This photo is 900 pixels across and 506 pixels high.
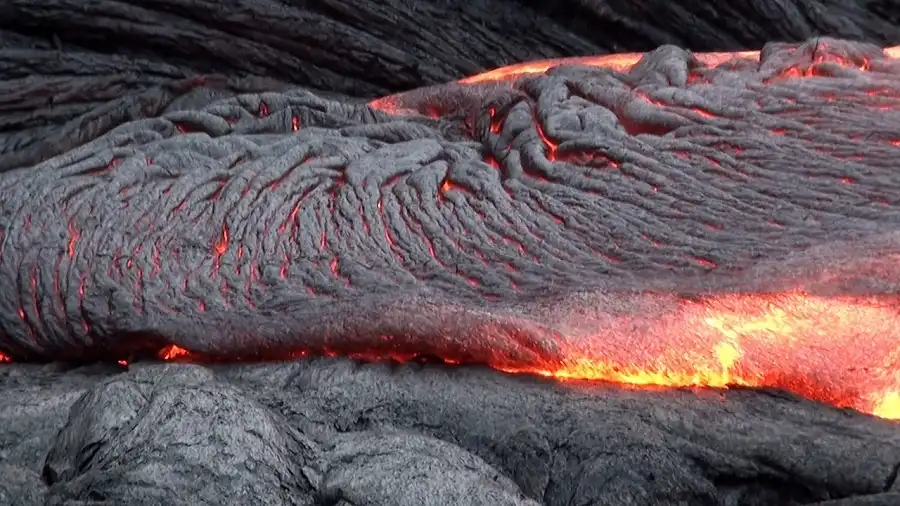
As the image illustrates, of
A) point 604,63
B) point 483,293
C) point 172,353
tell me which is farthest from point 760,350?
point 604,63

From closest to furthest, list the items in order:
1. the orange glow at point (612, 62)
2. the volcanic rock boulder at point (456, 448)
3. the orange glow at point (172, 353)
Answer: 1. the volcanic rock boulder at point (456, 448)
2. the orange glow at point (172, 353)
3. the orange glow at point (612, 62)

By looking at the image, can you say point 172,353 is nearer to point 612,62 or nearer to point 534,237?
point 534,237

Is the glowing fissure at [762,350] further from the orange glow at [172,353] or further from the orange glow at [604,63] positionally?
the orange glow at [604,63]

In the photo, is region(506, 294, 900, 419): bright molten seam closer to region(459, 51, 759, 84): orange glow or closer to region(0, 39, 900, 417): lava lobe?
region(0, 39, 900, 417): lava lobe

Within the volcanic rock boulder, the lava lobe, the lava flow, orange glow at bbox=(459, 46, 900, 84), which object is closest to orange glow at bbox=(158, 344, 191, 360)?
the lava lobe

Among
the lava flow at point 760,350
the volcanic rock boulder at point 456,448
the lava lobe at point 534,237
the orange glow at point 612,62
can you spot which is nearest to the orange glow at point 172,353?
the lava lobe at point 534,237

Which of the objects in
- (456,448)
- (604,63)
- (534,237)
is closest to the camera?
(456,448)

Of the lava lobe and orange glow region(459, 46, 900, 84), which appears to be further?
orange glow region(459, 46, 900, 84)

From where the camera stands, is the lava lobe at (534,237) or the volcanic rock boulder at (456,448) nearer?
the volcanic rock boulder at (456,448)

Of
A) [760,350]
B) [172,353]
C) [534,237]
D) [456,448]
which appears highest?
[760,350]
